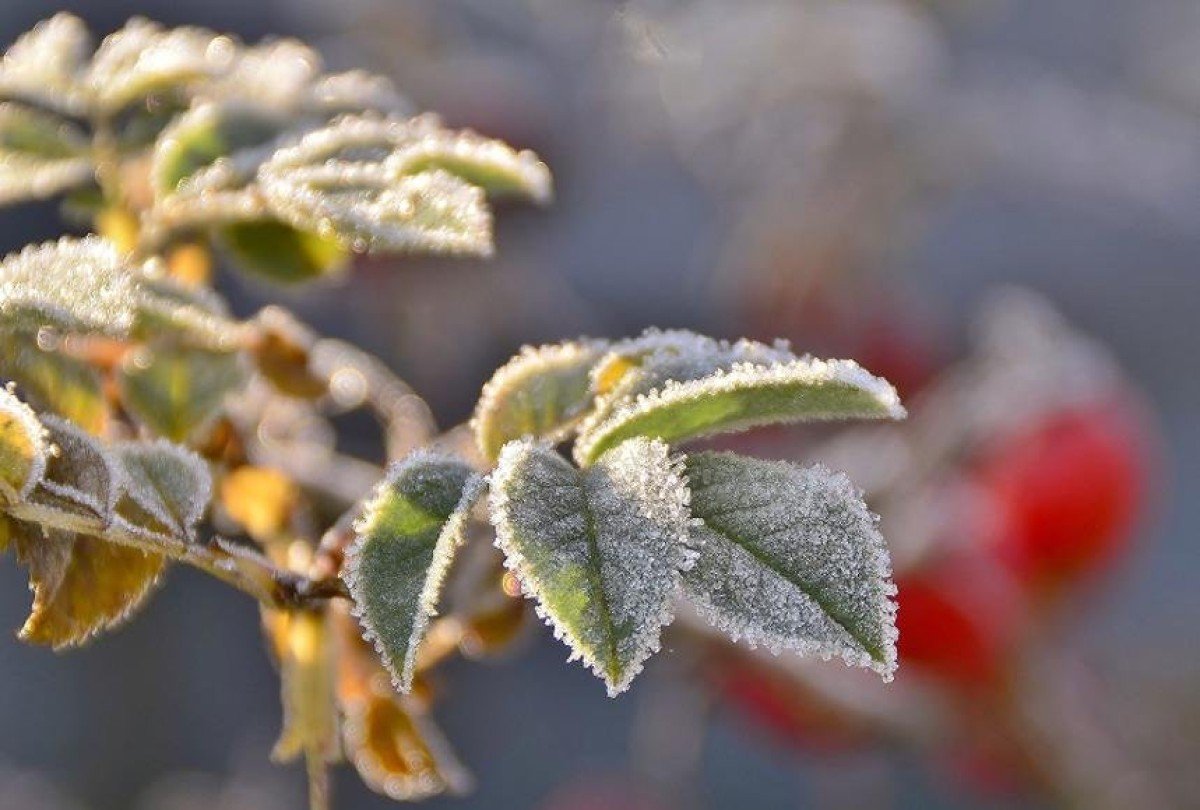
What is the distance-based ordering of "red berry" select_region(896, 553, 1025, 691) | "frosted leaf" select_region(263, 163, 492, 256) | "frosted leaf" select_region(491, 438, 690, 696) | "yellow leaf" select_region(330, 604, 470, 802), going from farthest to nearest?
"red berry" select_region(896, 553, 1025, 691), "yellow leaf" select_region(330, 604, 470, 802), "frosted leaf" select_region(263, 163, 492, 256), "frosted leaf" select_region(491, 438, 690, 696)

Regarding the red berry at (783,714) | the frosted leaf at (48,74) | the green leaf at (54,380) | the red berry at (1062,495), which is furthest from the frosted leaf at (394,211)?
the red berry at (1062,495)

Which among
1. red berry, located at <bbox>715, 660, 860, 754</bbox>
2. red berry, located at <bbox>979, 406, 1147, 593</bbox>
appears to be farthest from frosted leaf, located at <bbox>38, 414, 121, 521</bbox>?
red berry, located at <bbox>979, 406, 1147, 593</bbox>

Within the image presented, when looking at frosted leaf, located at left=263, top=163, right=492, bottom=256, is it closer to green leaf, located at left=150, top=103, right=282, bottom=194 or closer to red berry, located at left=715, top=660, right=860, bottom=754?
green leaf, located at left=150, top=103, right=282, bottom=194

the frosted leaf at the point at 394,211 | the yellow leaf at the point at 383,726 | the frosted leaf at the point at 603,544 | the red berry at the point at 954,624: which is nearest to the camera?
the frosted leaf at the point at 603,544

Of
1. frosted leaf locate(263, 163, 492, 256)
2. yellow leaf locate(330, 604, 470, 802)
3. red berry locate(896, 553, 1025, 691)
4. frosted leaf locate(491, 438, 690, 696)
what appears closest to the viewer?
frosted leaf locate(491, 438, 690, 696)

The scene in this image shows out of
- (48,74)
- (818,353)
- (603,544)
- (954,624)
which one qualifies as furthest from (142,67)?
(818,353)

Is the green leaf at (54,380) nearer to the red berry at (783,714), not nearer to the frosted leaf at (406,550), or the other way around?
the frosted leaf at (406,550)

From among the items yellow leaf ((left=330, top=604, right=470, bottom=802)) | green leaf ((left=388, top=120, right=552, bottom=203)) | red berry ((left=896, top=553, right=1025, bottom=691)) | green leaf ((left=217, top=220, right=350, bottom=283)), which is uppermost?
green leaf ((left=388, top=120, right=552, bottom=203))
